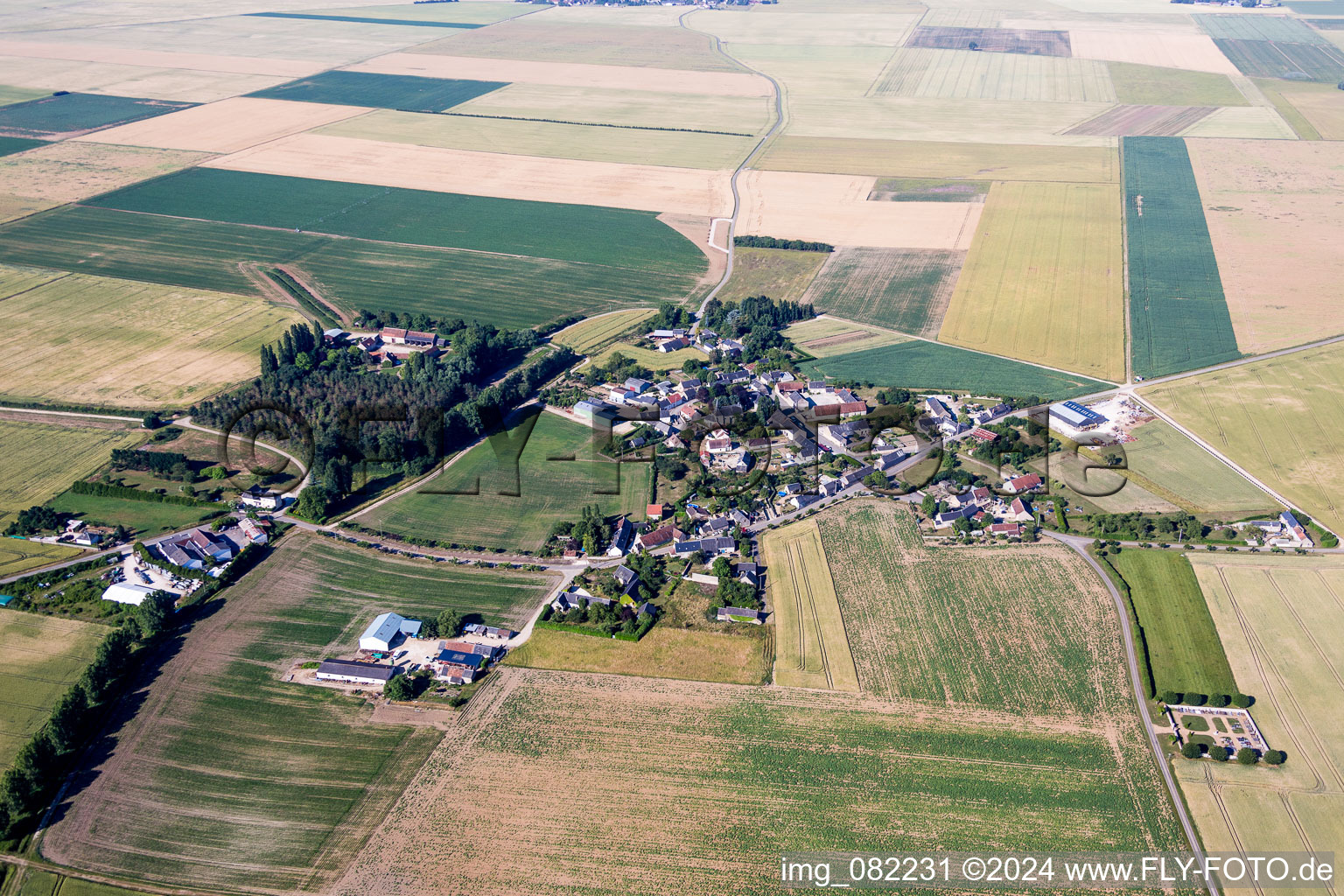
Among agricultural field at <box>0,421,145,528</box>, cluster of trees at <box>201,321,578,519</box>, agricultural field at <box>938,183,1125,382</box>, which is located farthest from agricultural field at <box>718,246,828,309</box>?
agricultural field at <box>0,421,145,528</box>

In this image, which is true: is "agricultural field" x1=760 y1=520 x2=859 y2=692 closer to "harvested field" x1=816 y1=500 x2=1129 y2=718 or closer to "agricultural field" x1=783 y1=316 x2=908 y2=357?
"harvested field" x1=816 y1=500 x2=1129 y2=718

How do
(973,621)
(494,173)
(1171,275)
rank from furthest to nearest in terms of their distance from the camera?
(494,173)
(1171,275)
(973,621)

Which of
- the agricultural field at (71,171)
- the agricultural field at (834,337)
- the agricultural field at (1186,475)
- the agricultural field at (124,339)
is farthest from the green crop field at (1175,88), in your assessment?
the agricultural field at (71,171)

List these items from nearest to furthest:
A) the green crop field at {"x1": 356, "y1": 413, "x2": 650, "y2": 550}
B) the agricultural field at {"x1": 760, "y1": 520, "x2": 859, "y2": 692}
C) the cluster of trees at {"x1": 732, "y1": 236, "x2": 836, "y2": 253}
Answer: the agricultural field at {"x1": 760, "y1": 520, "x2": 859, "y2": 692}
the green crop field at {"x1": 356, "y1": 413, "x2": 650, "y2": 550}
the cluster of trees at {"x1": 732, "y1": 236, "x2": 836, "y2": 253}

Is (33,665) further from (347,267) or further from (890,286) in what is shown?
(890,286)

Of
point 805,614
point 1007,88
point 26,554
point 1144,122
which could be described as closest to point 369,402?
point 26,554

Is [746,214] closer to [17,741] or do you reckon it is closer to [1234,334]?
[1234,334]
